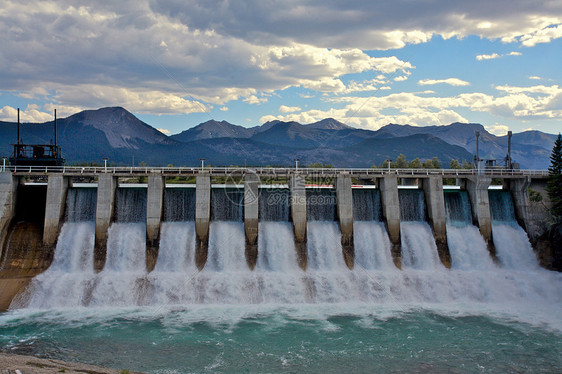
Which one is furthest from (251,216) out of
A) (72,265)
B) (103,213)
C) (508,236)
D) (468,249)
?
(508,236)

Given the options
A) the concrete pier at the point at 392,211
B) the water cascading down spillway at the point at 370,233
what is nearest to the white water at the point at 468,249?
the concrete pier at the point at 392,211

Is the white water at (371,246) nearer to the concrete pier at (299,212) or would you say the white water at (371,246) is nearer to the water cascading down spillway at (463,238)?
the concrete pier at (299,212)

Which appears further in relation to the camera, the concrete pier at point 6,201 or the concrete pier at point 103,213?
the concrete pier at point 103,213

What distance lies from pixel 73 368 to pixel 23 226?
81.1 ft

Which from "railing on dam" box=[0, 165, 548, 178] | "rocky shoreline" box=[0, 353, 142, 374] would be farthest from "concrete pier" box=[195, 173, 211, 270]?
"rocky shoreline" box=[0, 353, 142, 374]

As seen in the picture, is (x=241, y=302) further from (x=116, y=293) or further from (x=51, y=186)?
(x=51, y=186)

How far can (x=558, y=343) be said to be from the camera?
3170 centimetres

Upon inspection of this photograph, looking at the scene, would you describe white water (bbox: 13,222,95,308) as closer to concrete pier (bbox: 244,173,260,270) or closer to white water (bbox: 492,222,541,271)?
concrete pier (bbox: 244,173,260,270)

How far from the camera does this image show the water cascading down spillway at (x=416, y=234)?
45500 millimetres

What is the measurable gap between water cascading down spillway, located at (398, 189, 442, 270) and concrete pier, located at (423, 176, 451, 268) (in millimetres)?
661

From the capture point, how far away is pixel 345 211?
46.8 m

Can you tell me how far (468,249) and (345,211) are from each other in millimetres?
13922

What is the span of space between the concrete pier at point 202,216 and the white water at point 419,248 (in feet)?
67.5

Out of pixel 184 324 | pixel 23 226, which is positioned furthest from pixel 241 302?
pixel 23 226
